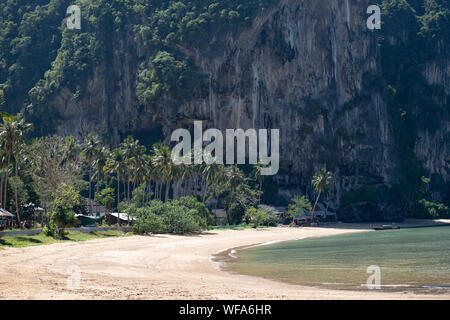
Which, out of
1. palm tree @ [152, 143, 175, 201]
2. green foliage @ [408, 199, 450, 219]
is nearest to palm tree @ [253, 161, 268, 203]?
palm tree @ [152, 143, 175, 201]

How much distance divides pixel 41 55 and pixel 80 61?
1777 centimetres

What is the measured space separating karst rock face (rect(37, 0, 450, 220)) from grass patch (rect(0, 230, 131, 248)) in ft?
202

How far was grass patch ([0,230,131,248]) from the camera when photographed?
121 ft

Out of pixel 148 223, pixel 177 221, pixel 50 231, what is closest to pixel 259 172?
pixel 177 221

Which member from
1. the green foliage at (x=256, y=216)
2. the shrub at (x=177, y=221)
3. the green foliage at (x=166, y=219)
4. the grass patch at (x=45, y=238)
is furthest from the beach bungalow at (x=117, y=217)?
the green foliage at (x=256, y=216)

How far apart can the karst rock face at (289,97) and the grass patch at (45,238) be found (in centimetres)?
6144

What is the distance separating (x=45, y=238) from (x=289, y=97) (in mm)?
82099

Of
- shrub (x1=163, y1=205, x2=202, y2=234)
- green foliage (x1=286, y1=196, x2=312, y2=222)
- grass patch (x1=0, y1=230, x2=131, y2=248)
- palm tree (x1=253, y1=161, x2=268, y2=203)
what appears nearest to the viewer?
grass patch (x1=0, y1=230, x2=131, y2=248)

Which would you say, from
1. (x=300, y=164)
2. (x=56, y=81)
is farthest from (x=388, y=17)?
(x=56, y=81)

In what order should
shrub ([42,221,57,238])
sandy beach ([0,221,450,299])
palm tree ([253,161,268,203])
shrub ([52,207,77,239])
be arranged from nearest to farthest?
sandy beach ([0,221,450,299]), shrub ([42,221,57,238]), shrub ([52,207,77,239]), palm tree ([253,161,268,203])

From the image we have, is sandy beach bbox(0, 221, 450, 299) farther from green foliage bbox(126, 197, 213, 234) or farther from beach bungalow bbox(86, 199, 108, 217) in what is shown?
beach bungalow bbox(86, 199, 108, 217)

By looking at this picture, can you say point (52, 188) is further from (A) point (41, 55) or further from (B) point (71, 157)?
(A) point (41, 55)

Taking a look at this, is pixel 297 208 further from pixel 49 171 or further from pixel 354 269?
pixel 354 269

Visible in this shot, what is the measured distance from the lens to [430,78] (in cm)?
13450
